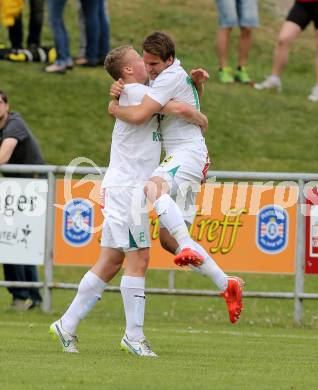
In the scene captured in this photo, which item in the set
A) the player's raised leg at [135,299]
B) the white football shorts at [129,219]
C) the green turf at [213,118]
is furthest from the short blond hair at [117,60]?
the green turf at [213,118]

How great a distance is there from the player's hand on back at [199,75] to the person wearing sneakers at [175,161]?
0.4 inches

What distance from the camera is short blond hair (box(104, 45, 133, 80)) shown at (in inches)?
381

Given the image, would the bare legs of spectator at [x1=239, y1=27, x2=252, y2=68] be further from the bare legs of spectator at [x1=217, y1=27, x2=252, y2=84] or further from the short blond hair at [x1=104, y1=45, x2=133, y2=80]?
the short blond hair at [x1=104, y1=45, x2=133, y2=80]

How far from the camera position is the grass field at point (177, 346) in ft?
26.8

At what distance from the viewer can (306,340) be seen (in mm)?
11812

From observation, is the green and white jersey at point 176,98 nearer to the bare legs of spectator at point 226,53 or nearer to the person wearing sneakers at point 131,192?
the person wearing sneakers at point 131,192

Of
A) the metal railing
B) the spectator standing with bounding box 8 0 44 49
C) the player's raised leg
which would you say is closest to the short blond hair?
the player's raised leg

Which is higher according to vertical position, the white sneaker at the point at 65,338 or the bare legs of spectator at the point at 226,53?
the white sneaker at the point at 65,338

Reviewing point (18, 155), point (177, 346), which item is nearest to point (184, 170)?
point (177, 346)

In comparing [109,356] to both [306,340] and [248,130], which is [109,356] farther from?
[248,130]

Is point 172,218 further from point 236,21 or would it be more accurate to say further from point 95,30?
point 236,21

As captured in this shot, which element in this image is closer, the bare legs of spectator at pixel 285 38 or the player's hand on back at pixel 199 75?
the player's hand on back at pixel 199 75

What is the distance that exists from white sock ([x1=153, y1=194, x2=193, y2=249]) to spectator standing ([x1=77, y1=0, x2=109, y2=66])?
993cm

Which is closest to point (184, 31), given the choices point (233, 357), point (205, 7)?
point (205, 7)
